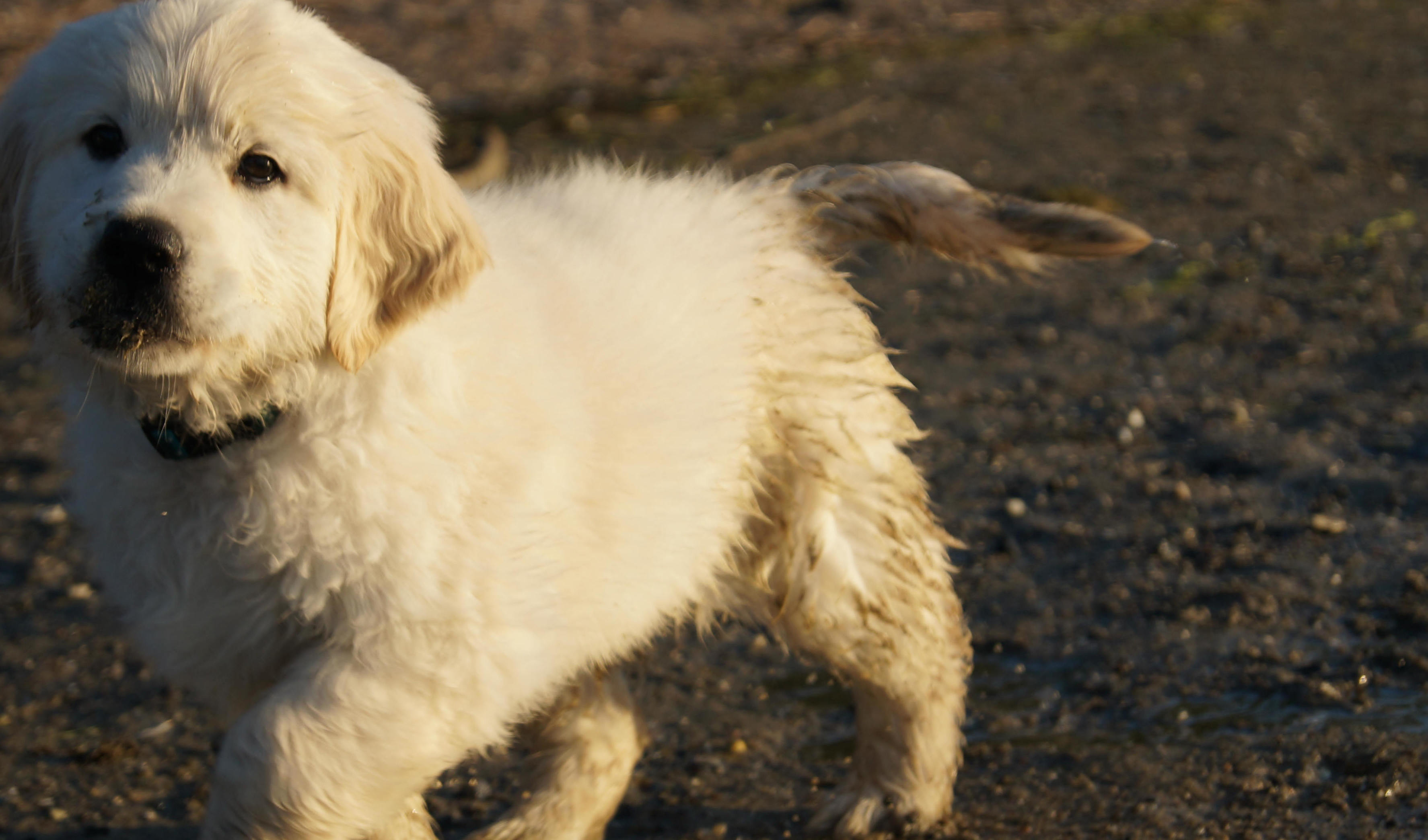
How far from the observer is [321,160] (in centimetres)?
259

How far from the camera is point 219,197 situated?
2.50 meters

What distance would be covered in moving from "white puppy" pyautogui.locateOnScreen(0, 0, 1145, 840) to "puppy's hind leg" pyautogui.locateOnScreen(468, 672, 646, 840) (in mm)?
402

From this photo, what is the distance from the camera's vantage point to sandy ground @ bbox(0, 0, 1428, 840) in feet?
12.0

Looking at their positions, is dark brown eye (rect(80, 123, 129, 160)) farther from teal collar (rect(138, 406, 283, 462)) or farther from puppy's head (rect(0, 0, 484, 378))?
teal collar (rect(138, 406, 283, 462))

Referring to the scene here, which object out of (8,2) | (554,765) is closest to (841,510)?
(554,765)

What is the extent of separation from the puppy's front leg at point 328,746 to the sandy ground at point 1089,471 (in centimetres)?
106

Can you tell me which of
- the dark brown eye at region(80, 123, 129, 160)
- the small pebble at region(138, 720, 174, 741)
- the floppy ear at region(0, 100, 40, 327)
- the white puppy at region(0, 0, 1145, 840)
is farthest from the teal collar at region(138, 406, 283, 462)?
the small pebble at region(138, 720, 174, 741)

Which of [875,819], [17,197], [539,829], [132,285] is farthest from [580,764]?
[17,197]

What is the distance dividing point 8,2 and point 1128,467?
817cm

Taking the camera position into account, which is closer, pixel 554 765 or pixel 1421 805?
pixel 1421 805

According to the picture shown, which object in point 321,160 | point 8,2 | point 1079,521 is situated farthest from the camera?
point 8,2

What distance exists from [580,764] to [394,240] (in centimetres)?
142

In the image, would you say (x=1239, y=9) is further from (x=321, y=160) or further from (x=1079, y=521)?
(x=321, y=160)

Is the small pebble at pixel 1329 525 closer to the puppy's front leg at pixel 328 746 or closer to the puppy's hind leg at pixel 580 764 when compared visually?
the puppy's hind leg at pixel 580 764
